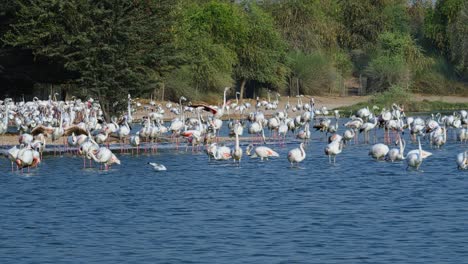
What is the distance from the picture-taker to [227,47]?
57781 mm

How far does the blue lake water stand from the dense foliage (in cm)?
713

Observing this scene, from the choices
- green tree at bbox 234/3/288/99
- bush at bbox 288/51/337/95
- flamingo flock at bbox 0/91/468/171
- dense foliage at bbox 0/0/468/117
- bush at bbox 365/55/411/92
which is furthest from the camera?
bush at bbox 288/51/337/95

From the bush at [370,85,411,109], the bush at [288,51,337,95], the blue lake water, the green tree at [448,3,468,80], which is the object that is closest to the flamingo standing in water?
the blue lake water

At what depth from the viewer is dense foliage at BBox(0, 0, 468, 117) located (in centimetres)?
3234

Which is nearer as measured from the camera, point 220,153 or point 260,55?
point 220,153

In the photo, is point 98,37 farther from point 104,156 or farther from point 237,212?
point 237,212

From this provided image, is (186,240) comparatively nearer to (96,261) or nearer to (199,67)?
(96,261)

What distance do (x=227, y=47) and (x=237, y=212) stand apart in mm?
41196

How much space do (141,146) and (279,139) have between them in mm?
4392

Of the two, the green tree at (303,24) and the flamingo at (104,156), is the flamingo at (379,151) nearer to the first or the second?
the flamingo at (104,156)

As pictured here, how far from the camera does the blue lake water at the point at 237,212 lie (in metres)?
13.2

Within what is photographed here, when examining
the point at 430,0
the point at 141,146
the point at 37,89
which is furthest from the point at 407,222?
the point at 430,0

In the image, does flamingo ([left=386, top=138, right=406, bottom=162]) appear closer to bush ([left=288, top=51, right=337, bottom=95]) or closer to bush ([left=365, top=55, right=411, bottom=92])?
bush ([left=365, top=55, right=411, bottom=92])

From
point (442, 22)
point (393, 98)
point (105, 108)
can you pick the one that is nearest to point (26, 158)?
point (105, 108)
